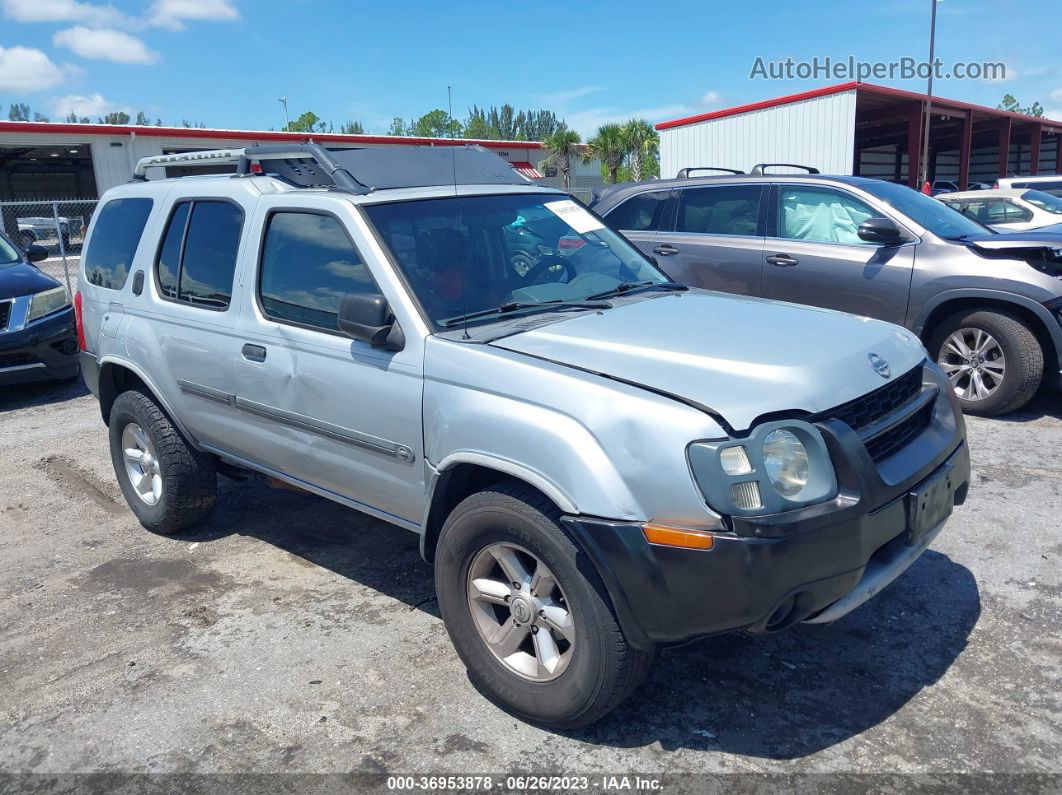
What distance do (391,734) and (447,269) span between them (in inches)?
69.8

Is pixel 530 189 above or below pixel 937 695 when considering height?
above

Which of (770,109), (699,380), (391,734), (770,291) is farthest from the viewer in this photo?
(770,109)

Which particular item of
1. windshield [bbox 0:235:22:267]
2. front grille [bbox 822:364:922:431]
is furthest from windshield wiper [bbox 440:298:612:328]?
windshield [bbox 0:235:22:267]

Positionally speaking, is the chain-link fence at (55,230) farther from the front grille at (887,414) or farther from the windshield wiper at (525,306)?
the front grille at (887,414)

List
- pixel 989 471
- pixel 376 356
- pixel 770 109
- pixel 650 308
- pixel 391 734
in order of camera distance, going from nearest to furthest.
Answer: pixel 391 734, pixel 376 356, pixel 650 308, pixel 989 471, pixel 770 109

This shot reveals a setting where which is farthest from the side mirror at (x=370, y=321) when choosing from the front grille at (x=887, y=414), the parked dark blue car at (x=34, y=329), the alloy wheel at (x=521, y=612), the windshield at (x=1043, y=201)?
the windshield at (x=1043, y=201)

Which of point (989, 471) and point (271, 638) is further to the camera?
point (989, 471)

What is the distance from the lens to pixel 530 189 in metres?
4.24

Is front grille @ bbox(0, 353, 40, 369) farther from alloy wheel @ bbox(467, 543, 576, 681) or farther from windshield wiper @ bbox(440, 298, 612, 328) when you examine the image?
alloy wheel @ bbox(467, 543, 576, 681)

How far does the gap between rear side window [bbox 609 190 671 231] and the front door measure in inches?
180

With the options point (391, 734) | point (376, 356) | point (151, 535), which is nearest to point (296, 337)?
point (376, 356)

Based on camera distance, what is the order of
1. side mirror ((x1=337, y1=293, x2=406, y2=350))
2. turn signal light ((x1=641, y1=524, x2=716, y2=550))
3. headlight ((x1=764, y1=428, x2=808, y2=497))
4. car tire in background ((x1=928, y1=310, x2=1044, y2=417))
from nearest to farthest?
turn signal light ((x1=641, y1=524, x2=716, y2=550))
headlight ((x1=764, y1=428, x2=808, y2=497))
side mirror ((x1=337, y1=293, x2=406, y2=350))
car tire in background ((x1=928, y1=310, x2=1044, y2=417))

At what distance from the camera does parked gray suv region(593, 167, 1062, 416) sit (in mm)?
6164

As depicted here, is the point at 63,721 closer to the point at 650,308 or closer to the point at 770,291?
the point at 650,308
